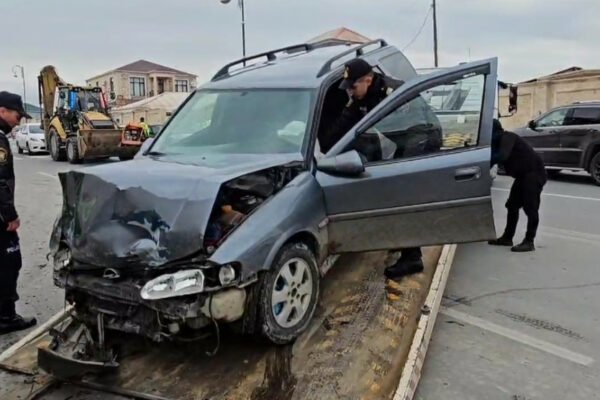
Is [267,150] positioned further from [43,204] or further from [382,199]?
[43,204]

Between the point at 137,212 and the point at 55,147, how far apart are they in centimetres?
2022

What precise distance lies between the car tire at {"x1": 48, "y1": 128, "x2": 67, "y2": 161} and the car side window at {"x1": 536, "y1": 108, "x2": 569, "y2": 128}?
54.8 ft

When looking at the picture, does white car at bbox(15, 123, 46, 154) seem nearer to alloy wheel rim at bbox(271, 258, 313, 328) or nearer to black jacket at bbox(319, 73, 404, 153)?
black jacket at bbox(319, 73, 404, 153)

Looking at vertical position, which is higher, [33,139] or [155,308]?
[33,139]

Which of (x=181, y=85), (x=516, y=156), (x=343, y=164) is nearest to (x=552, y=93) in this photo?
(x=516, y=156)

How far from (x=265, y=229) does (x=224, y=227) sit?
0.83 feet

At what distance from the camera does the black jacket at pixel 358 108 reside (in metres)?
4.55

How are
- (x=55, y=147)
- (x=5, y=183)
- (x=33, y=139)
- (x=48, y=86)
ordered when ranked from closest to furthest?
(x=5, y=183) < (x=55, y=147) < (x=48, y=86) < (x=33, y=139)

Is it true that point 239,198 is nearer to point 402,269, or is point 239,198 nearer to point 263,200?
point 263,200

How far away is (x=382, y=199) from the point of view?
14.0 ft

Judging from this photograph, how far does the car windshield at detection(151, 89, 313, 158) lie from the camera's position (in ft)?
14.1

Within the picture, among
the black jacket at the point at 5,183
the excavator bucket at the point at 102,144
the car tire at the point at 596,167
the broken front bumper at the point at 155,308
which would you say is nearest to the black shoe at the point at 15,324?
the black jacket at the point at 5,183

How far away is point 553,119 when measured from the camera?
13.4 meters

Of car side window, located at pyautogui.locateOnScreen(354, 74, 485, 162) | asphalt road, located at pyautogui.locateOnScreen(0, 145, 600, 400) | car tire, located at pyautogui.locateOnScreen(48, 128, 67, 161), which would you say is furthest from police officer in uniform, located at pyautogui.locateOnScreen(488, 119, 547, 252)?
car tire, located at pyautogui.locateOnScreen(48, 128, 67, 161)
